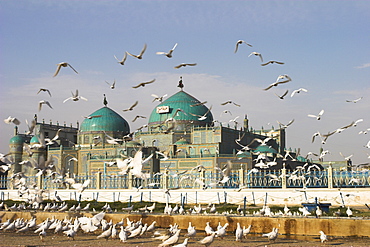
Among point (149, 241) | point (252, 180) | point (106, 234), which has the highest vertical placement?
point (252, 180)

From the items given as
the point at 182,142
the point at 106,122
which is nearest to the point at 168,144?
the point at 182,142

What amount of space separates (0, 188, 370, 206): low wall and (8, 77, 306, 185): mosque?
9809mm

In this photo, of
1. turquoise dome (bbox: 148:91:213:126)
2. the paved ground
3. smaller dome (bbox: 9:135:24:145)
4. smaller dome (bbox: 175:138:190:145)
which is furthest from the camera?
smaller dome (bbox: 9:135:24:145)

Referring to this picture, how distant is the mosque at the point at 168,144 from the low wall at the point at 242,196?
9.81 meters

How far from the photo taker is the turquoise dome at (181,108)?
5200 centimetres

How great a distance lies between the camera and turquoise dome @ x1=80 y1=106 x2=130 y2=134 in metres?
57.9

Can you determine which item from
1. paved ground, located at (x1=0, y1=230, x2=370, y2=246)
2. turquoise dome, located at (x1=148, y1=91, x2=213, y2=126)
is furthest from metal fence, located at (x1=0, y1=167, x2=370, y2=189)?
turquoise dome, located at (x1=148, y1=91, x2=213, y2=126)

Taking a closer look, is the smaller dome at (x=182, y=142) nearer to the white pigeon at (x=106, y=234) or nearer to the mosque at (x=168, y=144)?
the mosque at (x=168, y=144)

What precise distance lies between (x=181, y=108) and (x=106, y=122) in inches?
410

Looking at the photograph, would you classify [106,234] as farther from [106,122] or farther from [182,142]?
[106,122]

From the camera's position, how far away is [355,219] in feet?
49.6

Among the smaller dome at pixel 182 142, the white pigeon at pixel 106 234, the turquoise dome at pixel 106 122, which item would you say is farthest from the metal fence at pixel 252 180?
the turquoise dome at pixel 106 122

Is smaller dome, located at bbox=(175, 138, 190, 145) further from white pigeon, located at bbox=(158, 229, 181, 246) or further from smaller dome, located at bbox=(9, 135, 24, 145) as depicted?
white pigeon, located at bbox=(158, 229, 181, 246)

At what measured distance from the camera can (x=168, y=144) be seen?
50.4m
